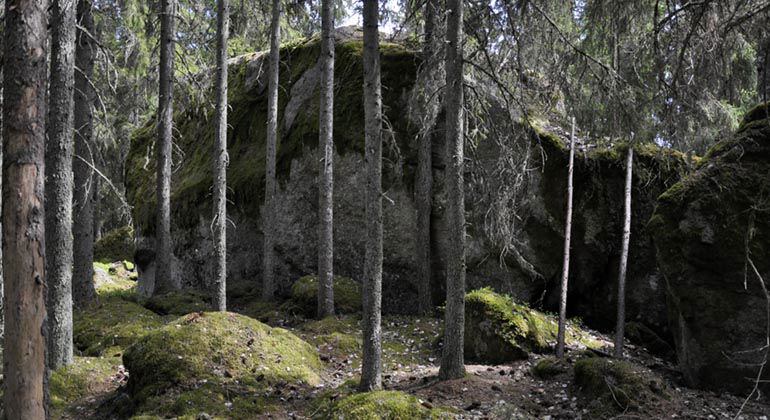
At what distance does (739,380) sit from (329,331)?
6879 millimetres

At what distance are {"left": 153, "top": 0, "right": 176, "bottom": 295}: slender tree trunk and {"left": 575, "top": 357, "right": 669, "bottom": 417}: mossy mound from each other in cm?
1055

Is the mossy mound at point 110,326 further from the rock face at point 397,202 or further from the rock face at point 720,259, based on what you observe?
the rock face at point 720,259

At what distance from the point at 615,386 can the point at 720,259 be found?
2820 mm

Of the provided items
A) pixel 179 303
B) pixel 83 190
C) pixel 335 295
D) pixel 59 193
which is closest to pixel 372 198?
pixel 59 193

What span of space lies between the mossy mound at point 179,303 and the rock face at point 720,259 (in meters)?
9.62

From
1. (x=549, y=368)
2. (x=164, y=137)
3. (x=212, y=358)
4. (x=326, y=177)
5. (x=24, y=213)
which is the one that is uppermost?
(x=164, y=137)

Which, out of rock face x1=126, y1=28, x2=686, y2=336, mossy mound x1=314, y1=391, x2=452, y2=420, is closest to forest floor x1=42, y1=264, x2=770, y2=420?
mossy mound x1=314, y1=391, x2=452, y2=420

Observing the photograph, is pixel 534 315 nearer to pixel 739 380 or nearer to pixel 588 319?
pixel 588 319

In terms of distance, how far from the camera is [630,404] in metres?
6.83

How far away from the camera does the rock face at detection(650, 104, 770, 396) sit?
7898 millimetres

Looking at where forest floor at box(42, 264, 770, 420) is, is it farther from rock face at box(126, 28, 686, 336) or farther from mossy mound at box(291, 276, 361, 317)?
rock face at box(126, 28, 686, 336)

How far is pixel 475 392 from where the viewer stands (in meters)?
7.44

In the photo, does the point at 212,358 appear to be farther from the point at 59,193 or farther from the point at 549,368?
the point at 549,368

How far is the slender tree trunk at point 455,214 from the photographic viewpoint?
25.6ft
